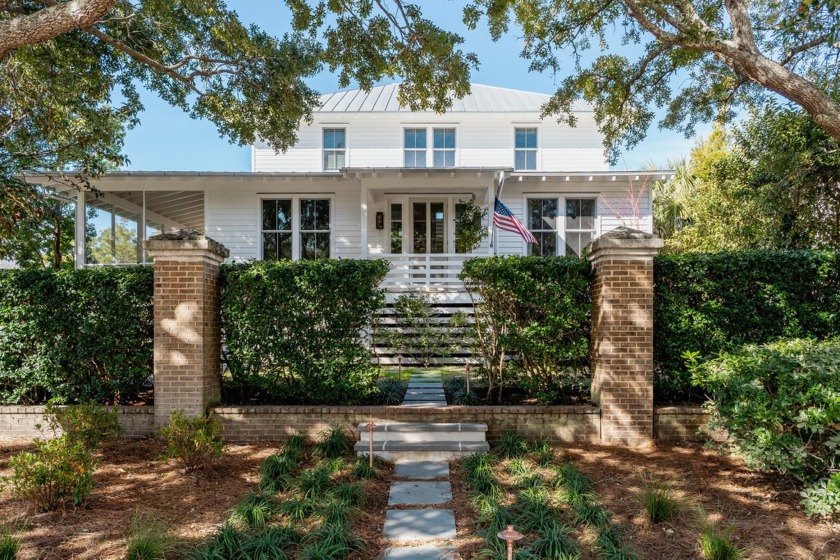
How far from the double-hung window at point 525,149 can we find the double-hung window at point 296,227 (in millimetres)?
6475

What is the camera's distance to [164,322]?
5.71 meters

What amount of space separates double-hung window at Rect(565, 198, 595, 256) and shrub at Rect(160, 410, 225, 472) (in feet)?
37.5

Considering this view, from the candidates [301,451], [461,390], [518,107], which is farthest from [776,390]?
[518,107]

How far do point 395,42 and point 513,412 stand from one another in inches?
237

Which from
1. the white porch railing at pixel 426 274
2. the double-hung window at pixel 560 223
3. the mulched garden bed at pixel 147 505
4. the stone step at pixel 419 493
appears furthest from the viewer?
the double-hung window at pixel 560 223

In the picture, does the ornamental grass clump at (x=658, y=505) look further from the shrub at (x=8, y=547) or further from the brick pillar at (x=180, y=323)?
the brick pillar at (x=180, y=323)

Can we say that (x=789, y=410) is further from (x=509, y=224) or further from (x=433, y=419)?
(x=509, y=224)

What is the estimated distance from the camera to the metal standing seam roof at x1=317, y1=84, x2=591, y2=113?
16.2m

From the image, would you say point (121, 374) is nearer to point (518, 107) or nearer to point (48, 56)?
point (48, 56)

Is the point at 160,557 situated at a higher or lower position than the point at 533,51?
lower

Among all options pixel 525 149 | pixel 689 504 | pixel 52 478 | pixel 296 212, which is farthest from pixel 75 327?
pixel 525 149

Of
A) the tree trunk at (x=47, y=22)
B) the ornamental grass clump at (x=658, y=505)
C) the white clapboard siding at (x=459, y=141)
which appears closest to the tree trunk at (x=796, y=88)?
the ornamental grass clump at (x=658, y=505)

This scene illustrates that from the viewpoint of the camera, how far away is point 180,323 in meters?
5.71

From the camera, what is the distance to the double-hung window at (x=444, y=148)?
16.0 meters
